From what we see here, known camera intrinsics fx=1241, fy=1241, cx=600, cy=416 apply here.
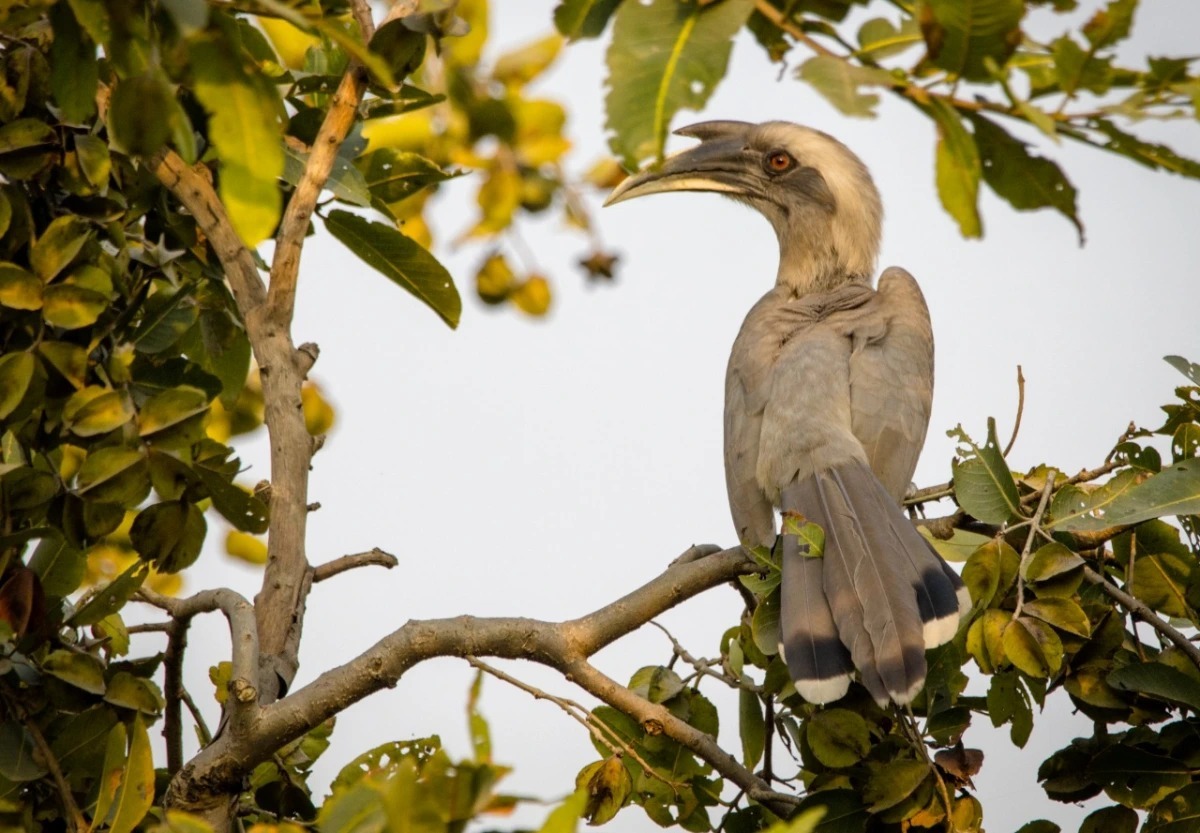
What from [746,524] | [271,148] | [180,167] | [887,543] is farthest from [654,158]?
[746,524]

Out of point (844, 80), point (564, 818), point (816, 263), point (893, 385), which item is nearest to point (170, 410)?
point (564, 818)

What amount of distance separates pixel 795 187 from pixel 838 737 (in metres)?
4.00

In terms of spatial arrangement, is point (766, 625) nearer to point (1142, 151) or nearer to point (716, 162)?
point (1142, 151)

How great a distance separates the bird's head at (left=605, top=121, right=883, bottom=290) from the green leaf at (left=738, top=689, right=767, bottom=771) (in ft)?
10.3

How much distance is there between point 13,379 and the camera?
2547 mm

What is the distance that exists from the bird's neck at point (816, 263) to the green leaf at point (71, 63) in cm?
444

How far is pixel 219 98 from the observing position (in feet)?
4.68

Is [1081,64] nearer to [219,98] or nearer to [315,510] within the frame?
[219,98]

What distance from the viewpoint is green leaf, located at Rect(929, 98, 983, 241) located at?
1.50m

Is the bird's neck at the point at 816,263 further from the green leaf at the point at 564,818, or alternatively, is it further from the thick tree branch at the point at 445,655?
the green leaf at the point at 564,818

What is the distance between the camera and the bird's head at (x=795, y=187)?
19.7ft

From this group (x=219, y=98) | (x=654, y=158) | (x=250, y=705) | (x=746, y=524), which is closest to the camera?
(x=219, y=98)

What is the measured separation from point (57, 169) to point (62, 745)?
127 cm

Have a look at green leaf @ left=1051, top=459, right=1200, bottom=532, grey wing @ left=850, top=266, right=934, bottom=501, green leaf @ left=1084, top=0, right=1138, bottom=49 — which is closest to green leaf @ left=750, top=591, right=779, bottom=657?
green leaf @ left=1051, top=459, right=1200, bottom=532
